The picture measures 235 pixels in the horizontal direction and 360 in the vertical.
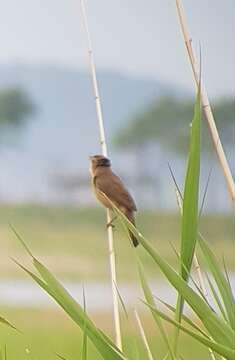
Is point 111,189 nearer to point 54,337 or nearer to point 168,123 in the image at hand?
point 168,123

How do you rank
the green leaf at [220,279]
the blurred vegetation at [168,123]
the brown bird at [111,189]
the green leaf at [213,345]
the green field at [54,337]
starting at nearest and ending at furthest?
the green leaf at [213,345]
the green leaf at [220,279]
the brown bird at [111,189]
the green field at [54,337]
the blurred vegetation at [168,123]

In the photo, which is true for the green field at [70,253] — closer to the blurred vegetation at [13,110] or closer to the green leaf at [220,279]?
the blurred vegetation at [13,110]

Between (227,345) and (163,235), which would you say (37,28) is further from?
(227,345)

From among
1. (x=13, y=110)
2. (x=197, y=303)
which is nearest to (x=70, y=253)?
(x=13, y=110)

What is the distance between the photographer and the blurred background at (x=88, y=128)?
10.6ft

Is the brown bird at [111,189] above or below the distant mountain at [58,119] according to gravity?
below

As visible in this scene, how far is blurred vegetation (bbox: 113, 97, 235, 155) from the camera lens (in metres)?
3.29

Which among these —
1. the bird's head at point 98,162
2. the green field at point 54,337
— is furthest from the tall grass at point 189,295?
the green field at point 54,337

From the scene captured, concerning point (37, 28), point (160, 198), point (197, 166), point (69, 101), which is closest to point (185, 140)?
point (160, 198)

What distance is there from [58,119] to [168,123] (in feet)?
1.41

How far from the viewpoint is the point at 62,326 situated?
3365 millimetres

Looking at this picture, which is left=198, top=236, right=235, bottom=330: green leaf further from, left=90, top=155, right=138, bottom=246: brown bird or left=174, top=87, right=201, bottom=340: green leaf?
left=90, top=155, right=138, bottom=246: brown bird

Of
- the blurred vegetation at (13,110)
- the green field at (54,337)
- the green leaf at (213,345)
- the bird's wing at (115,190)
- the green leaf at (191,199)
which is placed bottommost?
the green leaf at (213,345)

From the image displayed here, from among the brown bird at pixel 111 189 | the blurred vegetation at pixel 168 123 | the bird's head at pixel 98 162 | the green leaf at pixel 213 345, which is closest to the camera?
the green leaf at pixel 213 345
